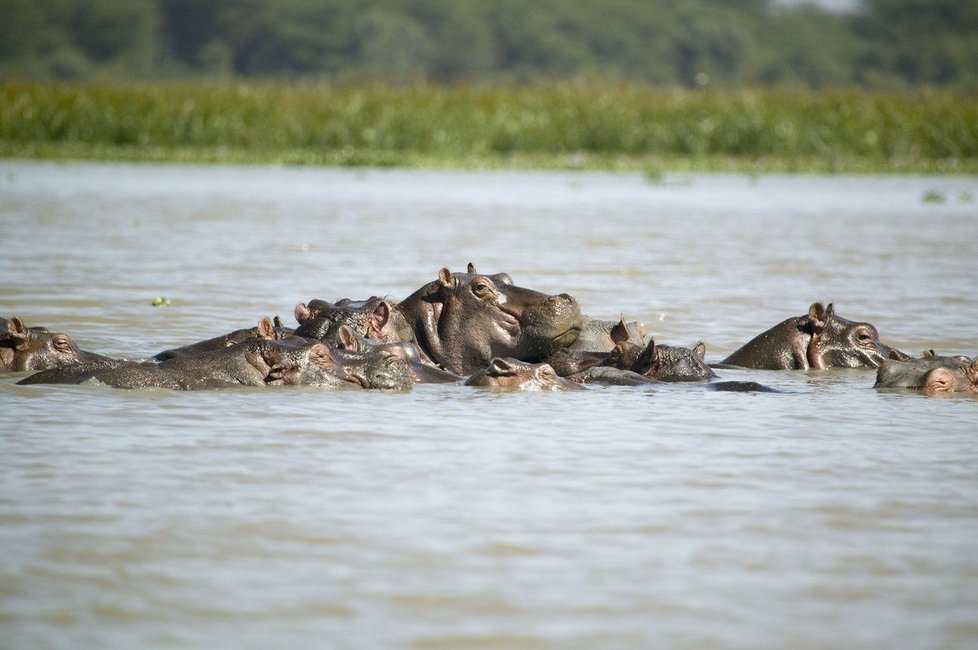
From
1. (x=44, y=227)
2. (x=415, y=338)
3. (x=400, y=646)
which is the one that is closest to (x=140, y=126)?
(x=44, y=227)

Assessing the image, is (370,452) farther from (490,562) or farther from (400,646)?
(400,646)

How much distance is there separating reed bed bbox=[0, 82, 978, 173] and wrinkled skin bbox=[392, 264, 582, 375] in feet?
65.3

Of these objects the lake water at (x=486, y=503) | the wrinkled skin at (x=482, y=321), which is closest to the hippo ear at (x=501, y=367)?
the lake water at (x=486, y=503)

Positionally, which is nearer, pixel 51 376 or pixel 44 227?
pixel 51 376

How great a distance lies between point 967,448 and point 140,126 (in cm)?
2401

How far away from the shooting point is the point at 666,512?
432cm

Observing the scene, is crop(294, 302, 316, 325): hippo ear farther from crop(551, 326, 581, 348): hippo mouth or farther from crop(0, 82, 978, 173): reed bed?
crop(0, 82, 978, 173): reed bed

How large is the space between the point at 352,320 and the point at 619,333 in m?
1.25

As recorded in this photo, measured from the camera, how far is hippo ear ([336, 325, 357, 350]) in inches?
258

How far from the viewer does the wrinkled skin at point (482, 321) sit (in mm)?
6836

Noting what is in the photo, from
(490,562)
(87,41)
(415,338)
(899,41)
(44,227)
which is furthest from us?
(899,41)

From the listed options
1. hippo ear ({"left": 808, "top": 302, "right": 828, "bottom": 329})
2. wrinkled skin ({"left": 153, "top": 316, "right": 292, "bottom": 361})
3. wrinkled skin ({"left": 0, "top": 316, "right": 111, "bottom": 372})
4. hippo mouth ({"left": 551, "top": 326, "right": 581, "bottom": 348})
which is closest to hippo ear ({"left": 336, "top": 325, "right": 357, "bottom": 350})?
wrinkled skin ({"left": 153, "top": 316, "right": 292, "bottom": 361})

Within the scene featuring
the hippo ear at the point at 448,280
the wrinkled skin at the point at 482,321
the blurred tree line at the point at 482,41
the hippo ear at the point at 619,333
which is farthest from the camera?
the blurred tree line at the point at 482,41

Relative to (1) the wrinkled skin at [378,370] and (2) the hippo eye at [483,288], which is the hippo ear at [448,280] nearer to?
(2) the hippo eye at [483,288]
